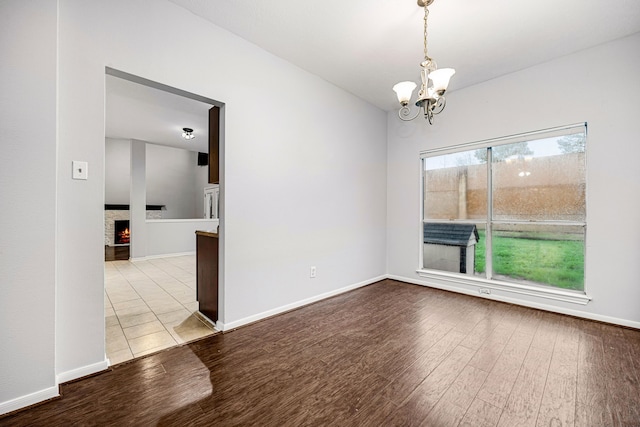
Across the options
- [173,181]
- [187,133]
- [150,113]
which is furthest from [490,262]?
[173,181]

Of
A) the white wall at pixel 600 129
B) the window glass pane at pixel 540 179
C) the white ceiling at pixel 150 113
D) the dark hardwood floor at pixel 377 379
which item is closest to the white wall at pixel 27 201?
the dark hardwood floor at pixel 377 379

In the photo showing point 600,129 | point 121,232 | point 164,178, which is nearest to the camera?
point 600,129

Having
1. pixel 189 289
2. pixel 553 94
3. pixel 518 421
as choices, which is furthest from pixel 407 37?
pixel 189 289

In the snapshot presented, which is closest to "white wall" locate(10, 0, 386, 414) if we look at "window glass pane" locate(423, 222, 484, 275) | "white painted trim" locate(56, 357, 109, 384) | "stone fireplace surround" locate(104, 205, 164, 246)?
"white painted trim" locate(56, 357, 109, 384)

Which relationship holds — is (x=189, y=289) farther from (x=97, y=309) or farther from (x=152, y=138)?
(x=152, y=138)

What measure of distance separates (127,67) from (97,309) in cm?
177

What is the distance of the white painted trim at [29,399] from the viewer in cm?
148

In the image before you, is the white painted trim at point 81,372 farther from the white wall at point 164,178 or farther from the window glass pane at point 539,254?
the white wall at point 164,178

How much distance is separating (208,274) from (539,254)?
153 inches

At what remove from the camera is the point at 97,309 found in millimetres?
1863

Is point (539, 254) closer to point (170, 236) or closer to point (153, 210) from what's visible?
point (170, 236)

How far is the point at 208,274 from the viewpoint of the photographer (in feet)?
9.31

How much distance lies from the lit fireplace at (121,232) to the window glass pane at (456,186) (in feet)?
27.8

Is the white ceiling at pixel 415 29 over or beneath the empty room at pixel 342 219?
over
